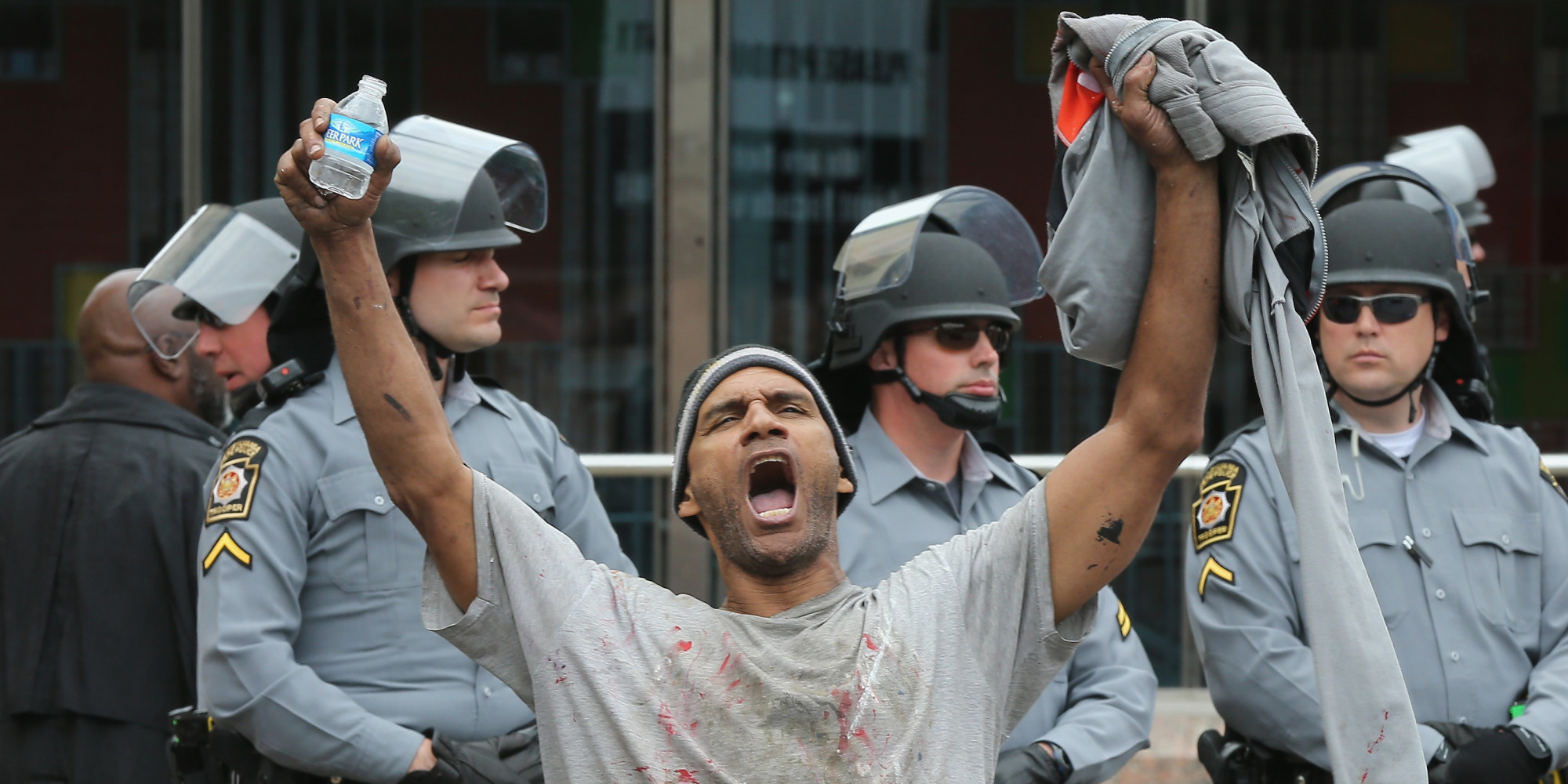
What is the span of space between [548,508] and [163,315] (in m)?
1.52

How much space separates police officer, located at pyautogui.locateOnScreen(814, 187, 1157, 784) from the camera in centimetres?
358

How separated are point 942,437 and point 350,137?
186cm

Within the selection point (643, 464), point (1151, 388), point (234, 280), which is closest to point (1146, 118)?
point (1151, 388)

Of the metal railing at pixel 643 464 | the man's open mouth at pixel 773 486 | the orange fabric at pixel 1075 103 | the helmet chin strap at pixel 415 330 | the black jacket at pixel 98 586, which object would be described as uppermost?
the orange fabric at pixel 1075 103

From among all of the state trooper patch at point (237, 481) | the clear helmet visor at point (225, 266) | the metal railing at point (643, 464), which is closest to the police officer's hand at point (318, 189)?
the state trooper patch at point (237, 481)

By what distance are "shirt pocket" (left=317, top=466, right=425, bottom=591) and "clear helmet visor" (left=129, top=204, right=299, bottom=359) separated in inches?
37.9

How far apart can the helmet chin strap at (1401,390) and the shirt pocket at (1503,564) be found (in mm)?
293

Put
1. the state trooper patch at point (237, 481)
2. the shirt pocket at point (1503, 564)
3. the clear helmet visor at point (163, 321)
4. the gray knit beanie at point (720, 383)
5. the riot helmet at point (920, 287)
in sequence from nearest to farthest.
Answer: the gray knit beanie at point (720, 383), the state trooper patch at point (237, 481), the shirt pocket at point (1503, 564), the riot helmet at point (920, 287), the clear helmet visor at point (163, 321)

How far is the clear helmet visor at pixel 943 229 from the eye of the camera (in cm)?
412

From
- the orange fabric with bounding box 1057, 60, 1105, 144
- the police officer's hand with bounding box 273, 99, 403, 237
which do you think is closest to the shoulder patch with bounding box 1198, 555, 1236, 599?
the orange fabric with bounding box 1057, 60, 1105, 144

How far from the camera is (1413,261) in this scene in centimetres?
399

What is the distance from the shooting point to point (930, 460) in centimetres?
389

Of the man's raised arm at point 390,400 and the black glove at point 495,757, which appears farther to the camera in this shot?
the black glove at point 495,757

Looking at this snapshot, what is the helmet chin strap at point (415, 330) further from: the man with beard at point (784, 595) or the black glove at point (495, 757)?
the man with beard at point (784, 595)
